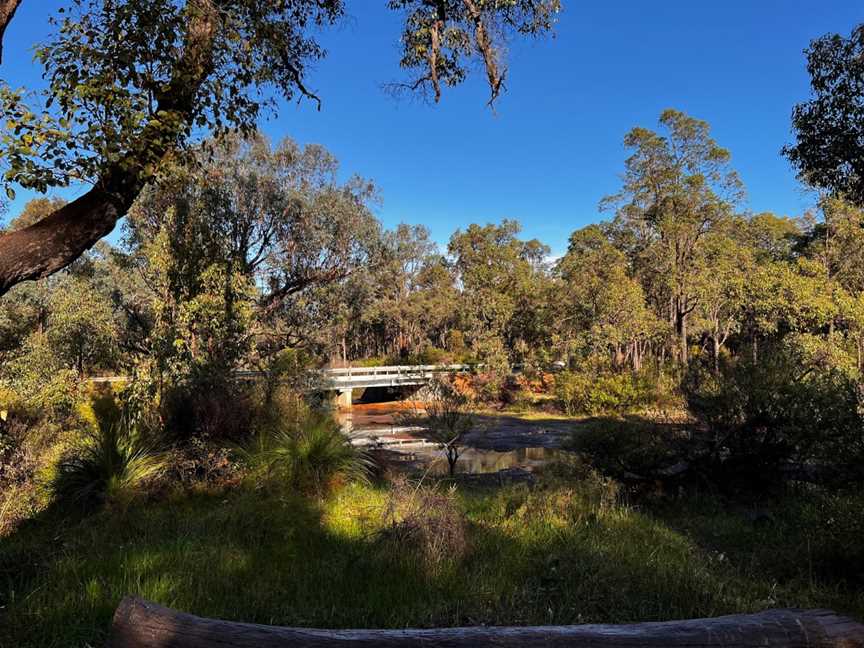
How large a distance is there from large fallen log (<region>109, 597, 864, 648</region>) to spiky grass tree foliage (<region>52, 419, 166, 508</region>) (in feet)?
14.0

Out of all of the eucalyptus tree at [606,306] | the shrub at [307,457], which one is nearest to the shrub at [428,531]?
the shrub at [307,457]

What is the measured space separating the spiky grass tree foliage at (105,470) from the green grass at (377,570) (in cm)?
29

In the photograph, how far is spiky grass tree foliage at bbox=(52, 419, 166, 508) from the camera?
539 cm

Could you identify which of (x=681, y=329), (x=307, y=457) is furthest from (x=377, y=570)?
(x=681, y=329)

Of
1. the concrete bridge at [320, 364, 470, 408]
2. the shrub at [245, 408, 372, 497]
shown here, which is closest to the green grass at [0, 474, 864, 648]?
the shrub at [245, 408, 372, 497]

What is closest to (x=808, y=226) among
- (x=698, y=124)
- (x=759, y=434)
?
(x=698, y=124)

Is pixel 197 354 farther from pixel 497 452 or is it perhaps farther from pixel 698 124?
pixel 698 124

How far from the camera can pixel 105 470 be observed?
564cm

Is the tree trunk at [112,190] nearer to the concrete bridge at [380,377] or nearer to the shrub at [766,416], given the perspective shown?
the shrub at [766,416]

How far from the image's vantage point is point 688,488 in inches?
272

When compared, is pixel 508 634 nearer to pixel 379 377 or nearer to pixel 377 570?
pixel 377 570

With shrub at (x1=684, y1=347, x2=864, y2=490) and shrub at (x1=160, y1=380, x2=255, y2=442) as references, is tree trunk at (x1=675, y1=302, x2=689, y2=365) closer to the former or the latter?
shrub at (x1=684, y1=347, x2=864, y2=490)

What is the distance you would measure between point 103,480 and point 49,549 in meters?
1.61

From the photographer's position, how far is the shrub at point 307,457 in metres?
6.33
